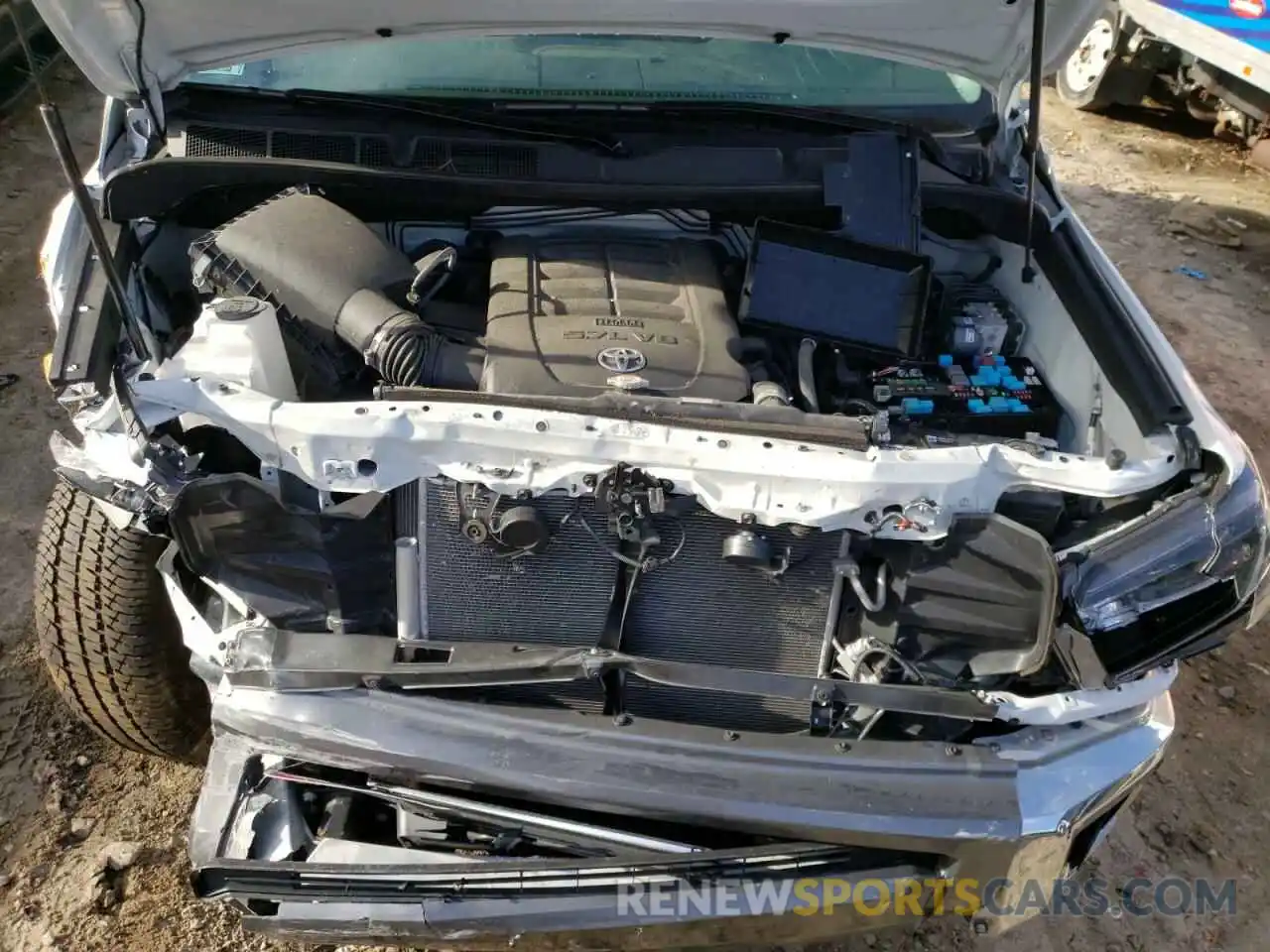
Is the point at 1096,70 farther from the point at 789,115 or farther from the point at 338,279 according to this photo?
the point at 338,279

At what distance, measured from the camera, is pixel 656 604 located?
1.91 m

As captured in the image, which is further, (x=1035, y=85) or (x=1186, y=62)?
(x=1186, y=62)

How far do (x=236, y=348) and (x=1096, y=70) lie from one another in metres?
6.40

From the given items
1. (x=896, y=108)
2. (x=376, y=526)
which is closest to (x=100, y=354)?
(x=376, y=526)

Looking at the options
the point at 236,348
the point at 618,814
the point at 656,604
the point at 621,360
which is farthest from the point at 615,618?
the point at 236,348

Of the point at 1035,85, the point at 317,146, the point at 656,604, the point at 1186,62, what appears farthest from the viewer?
the point at 1186,62

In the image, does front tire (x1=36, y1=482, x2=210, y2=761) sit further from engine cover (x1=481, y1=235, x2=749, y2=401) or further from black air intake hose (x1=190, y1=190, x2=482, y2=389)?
engine cover (x1=481, y1=235, x2=749, y2=401)

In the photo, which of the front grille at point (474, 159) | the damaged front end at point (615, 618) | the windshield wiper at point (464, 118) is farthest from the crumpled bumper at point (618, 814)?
the windshield wiper at point (464, 118)

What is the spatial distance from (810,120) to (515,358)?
3.55 feet

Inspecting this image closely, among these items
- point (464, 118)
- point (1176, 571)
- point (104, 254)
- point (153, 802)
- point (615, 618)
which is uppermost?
point (464, 118)

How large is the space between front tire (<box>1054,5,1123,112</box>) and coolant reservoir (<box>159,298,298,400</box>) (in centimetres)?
606

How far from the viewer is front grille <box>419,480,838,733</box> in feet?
5.94

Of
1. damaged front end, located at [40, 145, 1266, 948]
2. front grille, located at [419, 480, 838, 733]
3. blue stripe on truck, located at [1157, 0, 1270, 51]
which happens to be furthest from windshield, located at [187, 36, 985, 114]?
blue stripe on truck, located at [1157, 0, 1270, 51]

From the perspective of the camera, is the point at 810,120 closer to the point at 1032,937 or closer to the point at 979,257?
the point at 979,257
